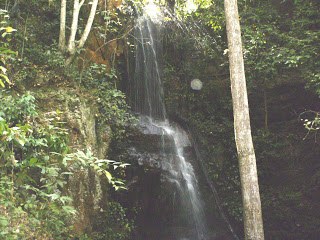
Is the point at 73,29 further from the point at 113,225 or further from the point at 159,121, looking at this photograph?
the point at 159,121

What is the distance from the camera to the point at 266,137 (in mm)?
10906

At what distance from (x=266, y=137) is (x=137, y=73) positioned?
490 centimetres

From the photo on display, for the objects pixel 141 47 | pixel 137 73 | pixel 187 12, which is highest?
pixel 187 12

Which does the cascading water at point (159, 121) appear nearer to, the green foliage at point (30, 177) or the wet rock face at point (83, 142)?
the wet rock face at point (83, 142)

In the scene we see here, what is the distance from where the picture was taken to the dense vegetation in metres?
6.53

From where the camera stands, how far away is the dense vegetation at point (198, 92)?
21.4 feet

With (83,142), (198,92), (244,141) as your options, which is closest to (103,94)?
(83,142)

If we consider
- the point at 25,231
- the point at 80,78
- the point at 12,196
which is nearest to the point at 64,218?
the point at 25,231

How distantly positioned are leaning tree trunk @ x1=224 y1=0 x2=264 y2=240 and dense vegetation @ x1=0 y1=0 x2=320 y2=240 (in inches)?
60.8

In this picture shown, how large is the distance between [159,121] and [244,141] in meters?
Result: 5.37

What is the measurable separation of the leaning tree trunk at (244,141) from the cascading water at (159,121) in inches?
128

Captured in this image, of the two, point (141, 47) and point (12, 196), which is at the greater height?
point (141, 47)

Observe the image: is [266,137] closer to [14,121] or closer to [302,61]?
[302,61]

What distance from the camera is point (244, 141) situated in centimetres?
614
